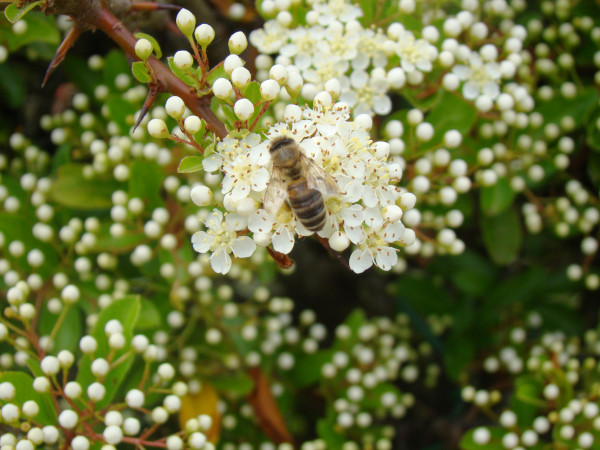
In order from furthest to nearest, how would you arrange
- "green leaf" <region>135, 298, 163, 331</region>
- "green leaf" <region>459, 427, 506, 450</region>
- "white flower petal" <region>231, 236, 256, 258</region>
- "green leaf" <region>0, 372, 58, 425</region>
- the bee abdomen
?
"green leaf" <region>459, 427, 506, 450</region>
"green leaf" <region>135, 298, 163, 331</region>
"green leaf" <region>0, 372, 58, 425</region>
"white flower petal" <region>231, 236, 256, 258</region>
the bee abdomen

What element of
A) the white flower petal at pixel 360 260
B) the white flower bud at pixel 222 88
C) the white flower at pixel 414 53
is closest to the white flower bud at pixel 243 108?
the white flower bud at pixel 222 88

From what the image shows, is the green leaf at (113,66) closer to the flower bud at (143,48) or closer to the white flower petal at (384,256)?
the flower bud at (143,48)

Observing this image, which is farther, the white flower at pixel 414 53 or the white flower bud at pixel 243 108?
the white flower at pixel 414 53

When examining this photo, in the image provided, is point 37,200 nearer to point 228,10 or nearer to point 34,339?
point 34,339

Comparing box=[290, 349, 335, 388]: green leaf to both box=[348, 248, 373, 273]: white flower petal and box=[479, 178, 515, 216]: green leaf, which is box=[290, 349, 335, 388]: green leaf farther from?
box=[348, 248, 373, 273]: white flower petal

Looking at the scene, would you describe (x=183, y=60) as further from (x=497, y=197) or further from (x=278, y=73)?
(x=497, y=197)

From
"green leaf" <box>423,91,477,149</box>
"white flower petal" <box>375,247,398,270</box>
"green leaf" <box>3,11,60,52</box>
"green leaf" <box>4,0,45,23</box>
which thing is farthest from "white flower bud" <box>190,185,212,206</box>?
"green leaf" <box>3,11,60,52</box>

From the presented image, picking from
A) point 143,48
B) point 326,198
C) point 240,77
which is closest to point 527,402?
point 326,198
